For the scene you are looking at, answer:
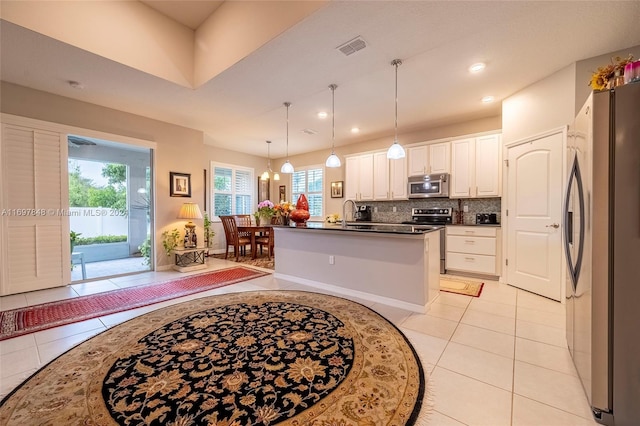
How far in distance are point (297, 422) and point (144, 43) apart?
4.03 meters

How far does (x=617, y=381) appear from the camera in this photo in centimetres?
127

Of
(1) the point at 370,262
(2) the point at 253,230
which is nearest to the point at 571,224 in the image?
(1) the point at 370,262

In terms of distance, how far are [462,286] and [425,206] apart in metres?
1.89

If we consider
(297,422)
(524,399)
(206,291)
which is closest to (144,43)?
(206,291)

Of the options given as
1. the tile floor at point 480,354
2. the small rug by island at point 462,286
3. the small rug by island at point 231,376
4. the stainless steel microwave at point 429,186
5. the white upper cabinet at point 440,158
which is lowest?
the small rug by island at point 462,286

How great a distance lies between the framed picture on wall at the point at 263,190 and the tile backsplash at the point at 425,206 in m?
3.24

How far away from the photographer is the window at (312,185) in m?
6.97

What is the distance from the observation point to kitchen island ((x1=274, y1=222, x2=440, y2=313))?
2.76 meters

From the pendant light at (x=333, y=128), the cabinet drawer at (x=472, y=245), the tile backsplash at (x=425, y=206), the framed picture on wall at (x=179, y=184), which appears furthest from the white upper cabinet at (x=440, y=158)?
the framed picture on wall at (x=179, y=184)

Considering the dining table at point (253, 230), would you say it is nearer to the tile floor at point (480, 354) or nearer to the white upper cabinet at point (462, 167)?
the tile floor at point (480, 354)

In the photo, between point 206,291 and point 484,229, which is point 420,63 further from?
point 206,291

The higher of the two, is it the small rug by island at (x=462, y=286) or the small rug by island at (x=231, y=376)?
the small rug by island at (x=231, y=376)

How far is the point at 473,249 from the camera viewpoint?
163 inches

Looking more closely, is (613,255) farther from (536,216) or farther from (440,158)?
(440,158)
